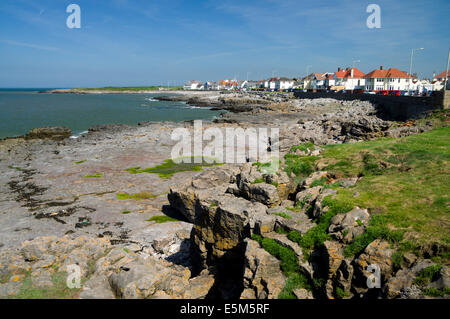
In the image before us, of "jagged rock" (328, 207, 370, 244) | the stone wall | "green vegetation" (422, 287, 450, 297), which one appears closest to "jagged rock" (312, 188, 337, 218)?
"jagged rock" (328, 207, 370, 244)

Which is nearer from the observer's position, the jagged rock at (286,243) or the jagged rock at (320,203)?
the jagged rock at (286,243)

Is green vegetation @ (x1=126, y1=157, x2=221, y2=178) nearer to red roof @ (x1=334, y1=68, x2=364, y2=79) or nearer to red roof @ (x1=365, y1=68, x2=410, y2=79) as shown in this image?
red roof @ (x1=365, y1=68, x2=410, y2=79)

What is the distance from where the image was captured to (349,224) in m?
11.3

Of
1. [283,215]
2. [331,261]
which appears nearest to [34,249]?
[283,215]

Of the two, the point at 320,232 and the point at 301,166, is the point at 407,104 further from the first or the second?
the point at 320,232

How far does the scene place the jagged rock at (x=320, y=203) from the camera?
41.9 ft

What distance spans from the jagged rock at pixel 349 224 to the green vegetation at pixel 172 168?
72.8ft

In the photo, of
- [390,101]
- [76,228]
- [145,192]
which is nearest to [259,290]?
[76,228]

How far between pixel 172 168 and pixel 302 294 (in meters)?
26.2

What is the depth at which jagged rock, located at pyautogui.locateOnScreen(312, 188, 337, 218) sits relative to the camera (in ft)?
41.9

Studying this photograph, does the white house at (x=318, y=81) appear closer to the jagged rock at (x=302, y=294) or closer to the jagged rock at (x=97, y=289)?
the jagged rock at (x=302, y=294)

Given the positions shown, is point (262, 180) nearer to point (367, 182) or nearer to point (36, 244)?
point (367, 182)

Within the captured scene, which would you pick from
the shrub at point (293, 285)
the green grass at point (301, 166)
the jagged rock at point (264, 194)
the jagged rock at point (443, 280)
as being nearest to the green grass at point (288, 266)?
the shrub at point (293, 285)

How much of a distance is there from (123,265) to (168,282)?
189 centimetres
